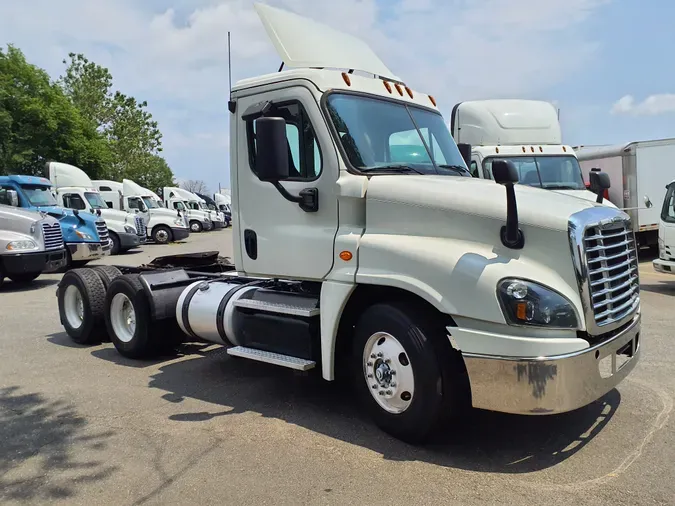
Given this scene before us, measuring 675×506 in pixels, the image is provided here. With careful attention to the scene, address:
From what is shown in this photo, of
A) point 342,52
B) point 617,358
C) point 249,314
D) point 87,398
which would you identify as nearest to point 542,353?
point 617,358

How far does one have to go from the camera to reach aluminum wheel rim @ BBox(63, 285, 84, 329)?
7672mm

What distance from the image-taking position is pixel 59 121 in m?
34.4

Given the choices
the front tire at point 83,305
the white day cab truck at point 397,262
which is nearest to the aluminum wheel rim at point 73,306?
the front tire at point 83,305

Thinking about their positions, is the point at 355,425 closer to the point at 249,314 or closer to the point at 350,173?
the point at 249,314

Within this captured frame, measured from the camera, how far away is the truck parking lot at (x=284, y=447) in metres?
3.63

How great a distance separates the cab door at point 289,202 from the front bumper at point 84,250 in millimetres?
12447

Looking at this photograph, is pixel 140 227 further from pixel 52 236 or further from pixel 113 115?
pixel 113 115

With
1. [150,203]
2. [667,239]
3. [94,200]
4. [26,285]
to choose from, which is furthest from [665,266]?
[150,203]

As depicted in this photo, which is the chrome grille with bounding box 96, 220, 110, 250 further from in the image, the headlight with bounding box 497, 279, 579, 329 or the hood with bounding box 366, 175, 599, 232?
the headlight with bounding box 497, 279, 579, 329

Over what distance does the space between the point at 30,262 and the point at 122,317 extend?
6.99m

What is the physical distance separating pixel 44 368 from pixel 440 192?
4880mm

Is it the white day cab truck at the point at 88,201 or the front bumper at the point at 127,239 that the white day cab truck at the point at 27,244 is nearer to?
the white day cab truck at the point at 88,201

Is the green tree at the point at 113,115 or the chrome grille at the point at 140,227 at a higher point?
the green tree at the point at 113,115

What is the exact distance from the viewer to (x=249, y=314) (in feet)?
17.5
